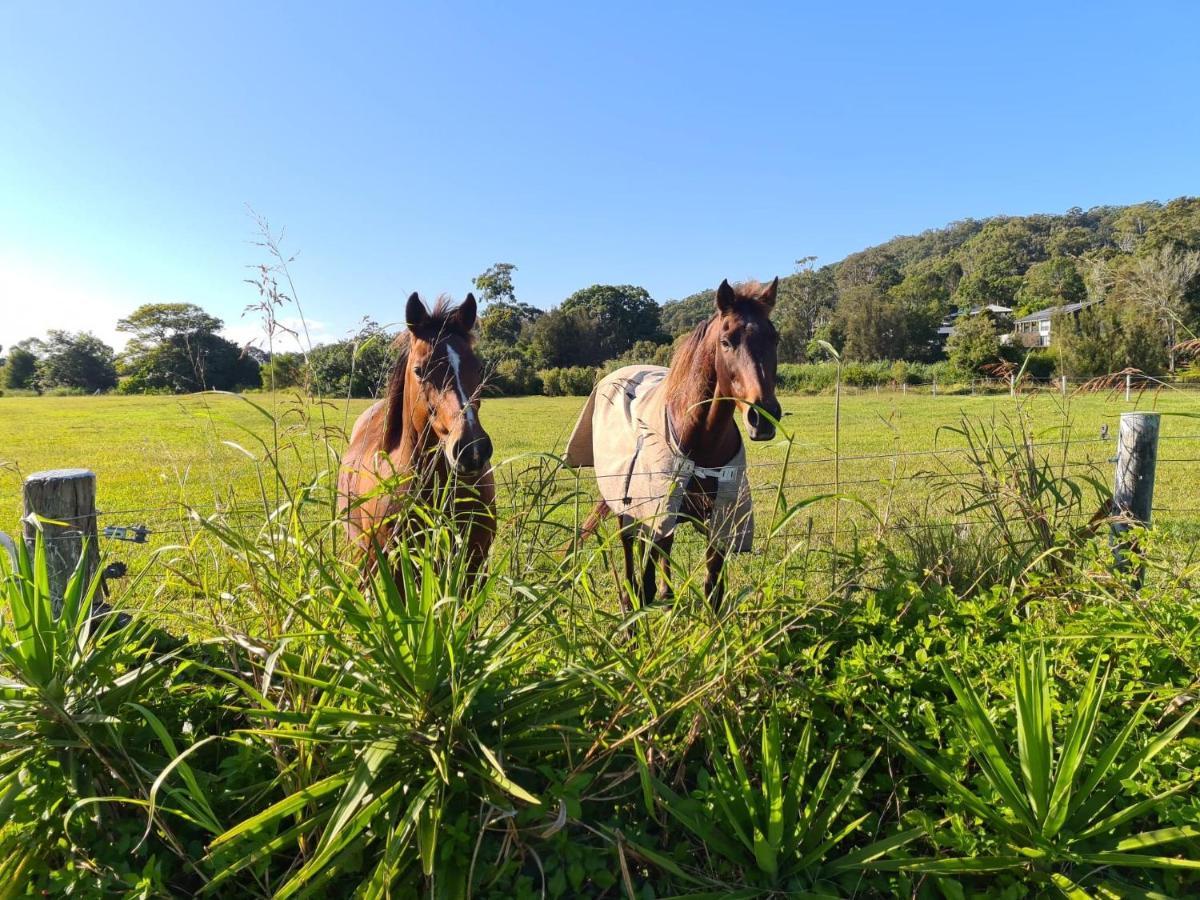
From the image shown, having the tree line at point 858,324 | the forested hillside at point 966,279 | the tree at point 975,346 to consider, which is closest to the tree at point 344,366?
the tree line at point 858,324

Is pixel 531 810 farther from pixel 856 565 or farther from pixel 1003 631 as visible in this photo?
pixel 1003 631

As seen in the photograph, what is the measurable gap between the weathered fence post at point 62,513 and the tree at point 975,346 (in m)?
6.64

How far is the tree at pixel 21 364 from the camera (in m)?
57.9

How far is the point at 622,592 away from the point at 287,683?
950 mm

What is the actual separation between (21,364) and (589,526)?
80894mm

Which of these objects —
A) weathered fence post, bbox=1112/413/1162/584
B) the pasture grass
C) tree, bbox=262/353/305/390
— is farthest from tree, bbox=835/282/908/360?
the pasture grass

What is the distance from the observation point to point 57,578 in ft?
7.48

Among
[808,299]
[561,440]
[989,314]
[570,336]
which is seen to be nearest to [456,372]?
[561,440]

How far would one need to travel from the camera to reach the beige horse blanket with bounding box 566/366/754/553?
302 cm

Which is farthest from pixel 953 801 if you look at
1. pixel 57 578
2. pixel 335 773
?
pixel 57 578

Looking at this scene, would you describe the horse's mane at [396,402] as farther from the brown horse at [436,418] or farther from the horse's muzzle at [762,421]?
the horse's muzzle at [762,421]

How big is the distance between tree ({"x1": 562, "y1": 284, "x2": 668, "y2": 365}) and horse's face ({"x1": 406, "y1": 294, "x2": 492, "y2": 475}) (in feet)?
185

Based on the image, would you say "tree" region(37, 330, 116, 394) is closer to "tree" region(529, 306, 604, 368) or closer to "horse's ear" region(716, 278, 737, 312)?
"tree" region(529, 306, 604, 368)

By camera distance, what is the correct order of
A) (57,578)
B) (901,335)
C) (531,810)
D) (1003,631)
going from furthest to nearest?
(901,335) < (57,578) < (1003,631) < (531,810)
